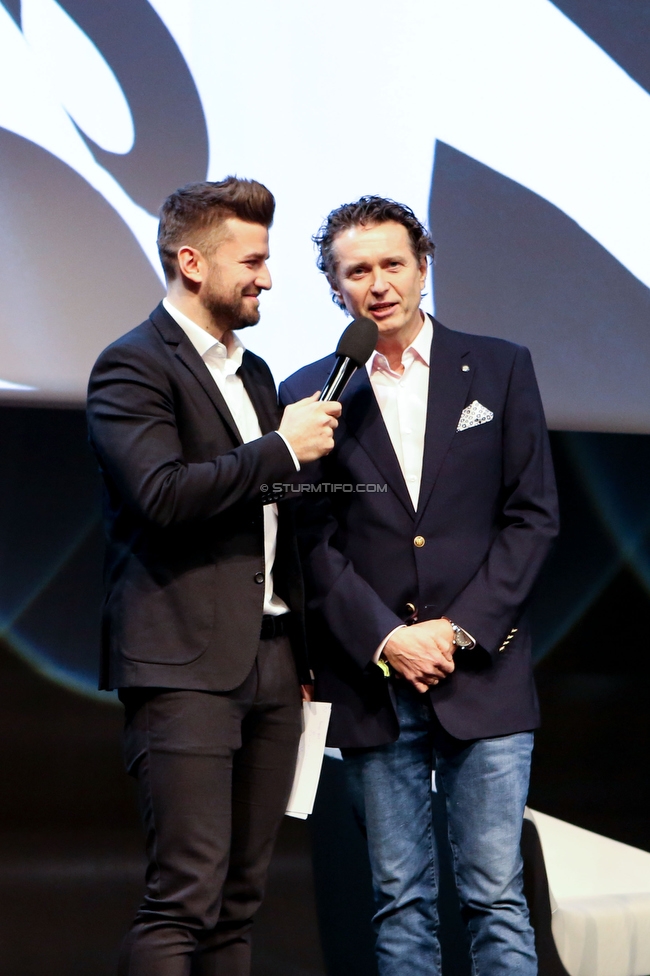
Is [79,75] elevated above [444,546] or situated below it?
above

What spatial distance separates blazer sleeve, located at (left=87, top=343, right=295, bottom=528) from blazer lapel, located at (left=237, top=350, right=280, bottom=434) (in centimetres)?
22

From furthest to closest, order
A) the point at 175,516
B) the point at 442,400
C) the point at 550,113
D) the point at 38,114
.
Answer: the point at 550,113, the point at 38,114, the point at 442,400, the point at 175,516

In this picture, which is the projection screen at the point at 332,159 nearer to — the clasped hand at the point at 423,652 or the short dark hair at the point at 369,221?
the short dark hair at the point at 369,221

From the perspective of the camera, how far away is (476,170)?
296 cm

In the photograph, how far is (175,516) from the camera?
1.76 m

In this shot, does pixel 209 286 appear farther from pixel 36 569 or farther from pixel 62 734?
pixel 62 734

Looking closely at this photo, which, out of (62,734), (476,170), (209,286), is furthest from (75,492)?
(476,170)

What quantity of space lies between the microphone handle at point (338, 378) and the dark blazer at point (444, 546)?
0.25 m

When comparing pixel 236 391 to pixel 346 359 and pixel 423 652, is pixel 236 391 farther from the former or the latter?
pixel 423 652

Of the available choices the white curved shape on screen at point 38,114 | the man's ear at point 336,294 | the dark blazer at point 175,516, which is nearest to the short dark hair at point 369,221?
the man's ear at point 336,294

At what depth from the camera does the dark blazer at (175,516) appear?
1.79 m

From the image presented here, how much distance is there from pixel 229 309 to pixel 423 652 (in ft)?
2.40

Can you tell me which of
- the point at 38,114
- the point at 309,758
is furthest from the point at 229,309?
the point at 38,114

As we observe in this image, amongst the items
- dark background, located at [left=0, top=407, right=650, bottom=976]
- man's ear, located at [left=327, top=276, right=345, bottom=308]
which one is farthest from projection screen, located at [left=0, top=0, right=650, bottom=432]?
man's ear, located at [left=327, top=276, right=345, bottom=308]
